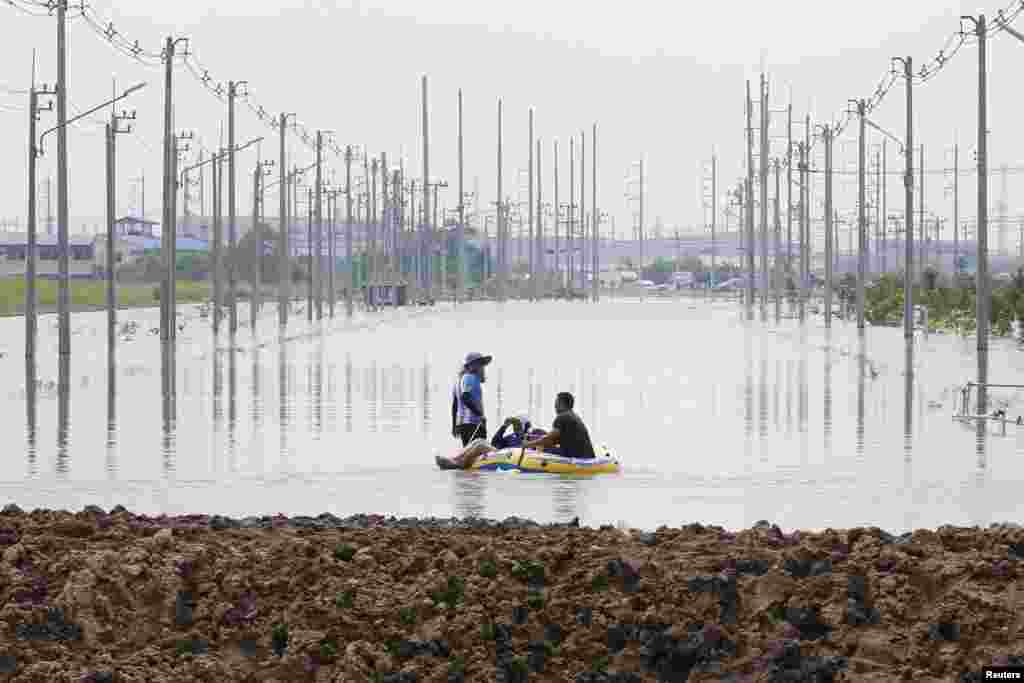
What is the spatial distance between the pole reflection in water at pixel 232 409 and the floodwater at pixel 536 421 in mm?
58

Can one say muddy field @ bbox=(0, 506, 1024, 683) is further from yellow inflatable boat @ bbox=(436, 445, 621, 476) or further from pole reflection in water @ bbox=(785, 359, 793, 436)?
pole reflection in water @ bbox=(785, 359, 793, 436)

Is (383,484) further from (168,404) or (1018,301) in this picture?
(1018,301)

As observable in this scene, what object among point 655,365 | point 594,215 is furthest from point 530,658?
point 594,215

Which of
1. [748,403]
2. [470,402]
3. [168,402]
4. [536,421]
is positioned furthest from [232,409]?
[470,402]

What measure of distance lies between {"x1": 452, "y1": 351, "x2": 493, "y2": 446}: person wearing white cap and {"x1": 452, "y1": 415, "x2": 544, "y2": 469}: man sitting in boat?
263 mm

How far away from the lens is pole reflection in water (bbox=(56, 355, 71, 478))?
21938 mm

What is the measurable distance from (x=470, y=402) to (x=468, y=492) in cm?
275

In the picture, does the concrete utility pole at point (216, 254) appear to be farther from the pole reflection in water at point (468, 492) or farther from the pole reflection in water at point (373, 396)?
the pole reflection in water at point (468, 492)

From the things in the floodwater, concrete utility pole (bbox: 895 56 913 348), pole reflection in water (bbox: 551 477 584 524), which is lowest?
pole reflection in water (bbox: 551 477 584 524)

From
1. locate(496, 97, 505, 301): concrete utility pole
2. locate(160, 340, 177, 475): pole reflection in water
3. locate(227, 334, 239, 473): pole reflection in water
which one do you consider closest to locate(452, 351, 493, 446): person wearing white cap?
locate(227, 334, 239, 473): pole reflection in water

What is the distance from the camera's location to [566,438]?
20984 mm

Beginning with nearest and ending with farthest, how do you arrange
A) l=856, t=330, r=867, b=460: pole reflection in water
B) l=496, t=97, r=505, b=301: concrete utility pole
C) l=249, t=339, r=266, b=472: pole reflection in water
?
l=249, t=339, r=266, b=472: pole reflection in water, l=856, t=330, r=867, b=460: pole reflection in water, l=496, t=97, r=505, b=301: concrete utility pole

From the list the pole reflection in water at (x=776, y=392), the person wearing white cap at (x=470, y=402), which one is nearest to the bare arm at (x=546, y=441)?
the person wearing white cap at (x=470, y=402)

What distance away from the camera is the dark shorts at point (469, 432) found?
22.0 m
